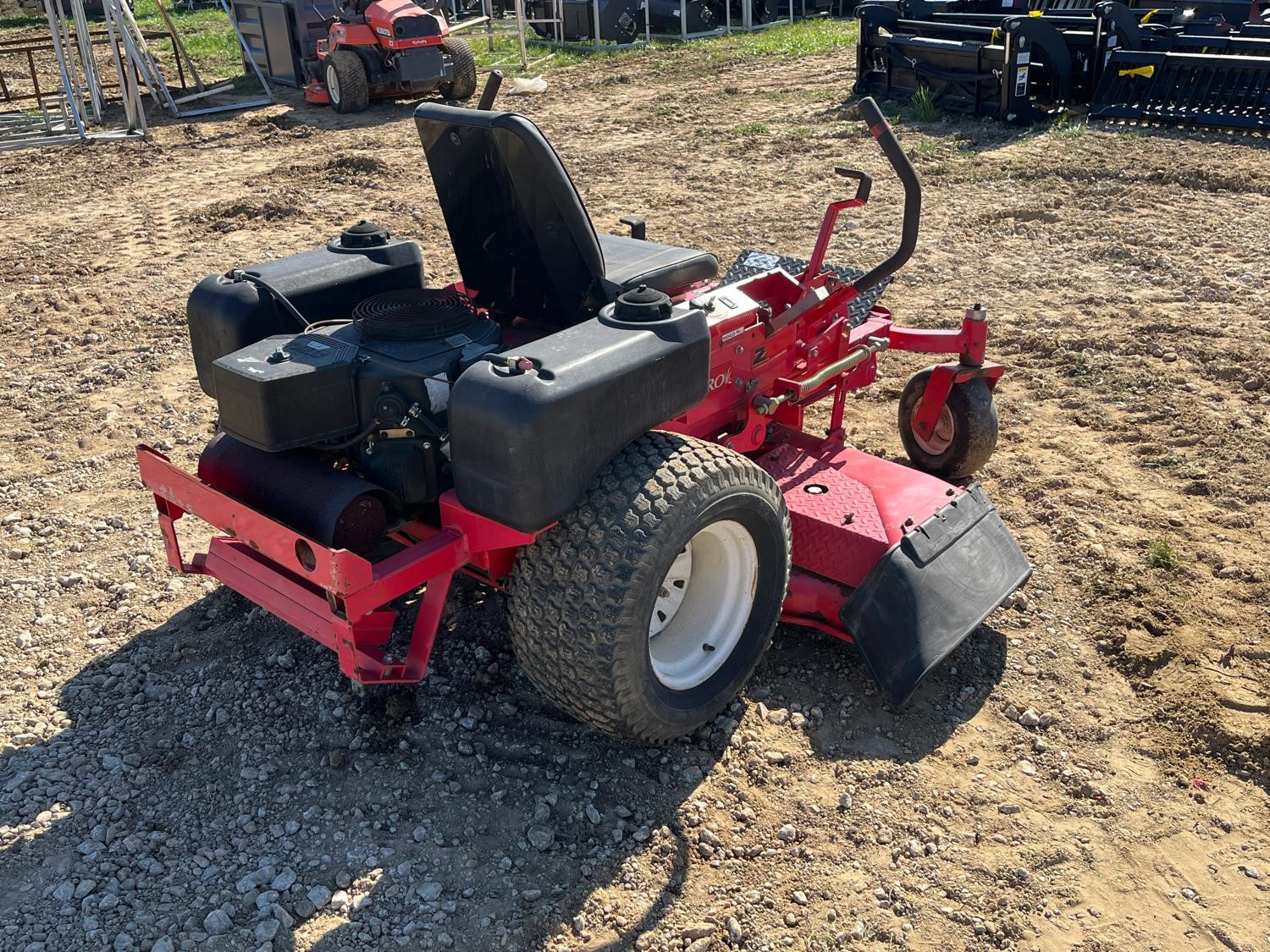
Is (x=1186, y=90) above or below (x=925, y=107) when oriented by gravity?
above

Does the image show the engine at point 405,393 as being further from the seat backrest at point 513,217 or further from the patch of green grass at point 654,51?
the patch of green grass at point 654,51

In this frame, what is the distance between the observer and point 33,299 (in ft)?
24.2

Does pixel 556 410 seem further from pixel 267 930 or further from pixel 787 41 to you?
pixel 787 41

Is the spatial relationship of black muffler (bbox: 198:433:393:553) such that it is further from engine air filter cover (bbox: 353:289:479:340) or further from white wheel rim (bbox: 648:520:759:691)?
white wheel rim (bbox: 648:520:759:691)

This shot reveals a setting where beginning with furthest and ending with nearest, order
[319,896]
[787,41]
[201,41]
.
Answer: [201,41] < [787,41] < [319,896]

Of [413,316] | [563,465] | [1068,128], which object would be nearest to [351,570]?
[563,465]

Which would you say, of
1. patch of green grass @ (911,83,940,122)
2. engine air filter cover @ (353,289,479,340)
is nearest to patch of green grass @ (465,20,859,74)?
patch of green grass @ (911,83,940,122)

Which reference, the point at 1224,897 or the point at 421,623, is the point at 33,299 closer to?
the point at 421,623

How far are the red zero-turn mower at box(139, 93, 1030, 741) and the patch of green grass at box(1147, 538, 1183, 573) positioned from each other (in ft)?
2.26

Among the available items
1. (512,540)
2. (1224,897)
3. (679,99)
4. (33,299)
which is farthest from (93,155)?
(1224,897)

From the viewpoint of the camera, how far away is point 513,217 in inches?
148

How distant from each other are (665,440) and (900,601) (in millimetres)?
1028

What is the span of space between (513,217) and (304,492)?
114cm

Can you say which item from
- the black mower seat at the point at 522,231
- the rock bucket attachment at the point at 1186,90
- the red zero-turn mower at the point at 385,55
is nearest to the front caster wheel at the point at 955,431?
the black mower seat at the point at 522,231
